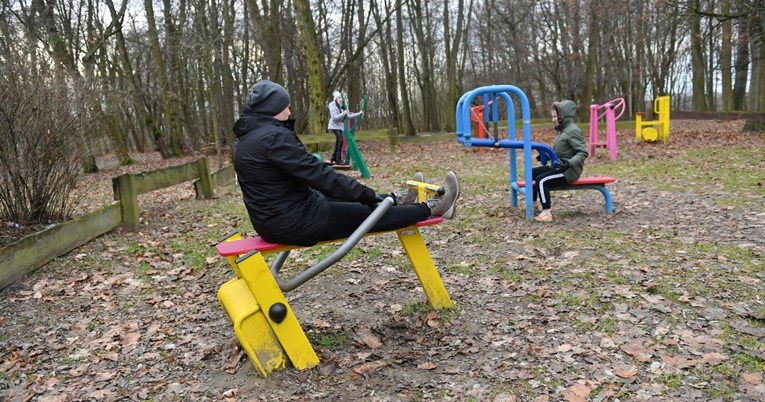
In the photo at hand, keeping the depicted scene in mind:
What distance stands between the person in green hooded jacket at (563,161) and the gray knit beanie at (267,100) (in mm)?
4055

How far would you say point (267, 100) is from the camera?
3502 mm

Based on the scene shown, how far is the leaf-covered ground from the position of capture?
126 inches

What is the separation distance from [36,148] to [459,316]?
5336 mm

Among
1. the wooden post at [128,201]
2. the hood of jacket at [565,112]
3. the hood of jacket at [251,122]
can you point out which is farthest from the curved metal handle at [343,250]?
the wooden post at [128,201]

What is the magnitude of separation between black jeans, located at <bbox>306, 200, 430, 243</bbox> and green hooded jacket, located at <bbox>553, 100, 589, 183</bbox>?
11.1ft

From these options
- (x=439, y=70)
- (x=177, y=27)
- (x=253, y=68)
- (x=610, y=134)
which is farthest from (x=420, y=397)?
(x=439, y=70)

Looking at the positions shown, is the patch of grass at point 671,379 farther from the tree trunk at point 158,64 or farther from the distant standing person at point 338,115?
the tree trunk at point 158,64

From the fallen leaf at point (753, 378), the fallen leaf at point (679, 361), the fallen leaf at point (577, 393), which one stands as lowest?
the fallen leaf at point (753, 378)

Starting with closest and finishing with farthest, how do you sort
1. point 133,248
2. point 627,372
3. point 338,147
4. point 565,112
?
1. point 627,372
2. point 133,248
3. point 565,112
4. point 338,147

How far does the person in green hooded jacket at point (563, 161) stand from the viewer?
669 cm

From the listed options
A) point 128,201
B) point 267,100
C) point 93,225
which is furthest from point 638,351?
point 128,201

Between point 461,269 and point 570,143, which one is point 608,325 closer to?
point 461,269

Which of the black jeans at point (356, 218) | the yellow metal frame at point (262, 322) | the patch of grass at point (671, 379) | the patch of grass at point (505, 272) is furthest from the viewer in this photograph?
the patch of grass at point (505, 272)

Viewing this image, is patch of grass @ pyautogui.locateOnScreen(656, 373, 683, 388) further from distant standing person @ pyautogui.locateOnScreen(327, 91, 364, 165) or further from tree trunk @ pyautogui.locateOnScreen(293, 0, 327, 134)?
tree trunk @ pyautogui.locateOnScreen(293, 0, 327, 134)
